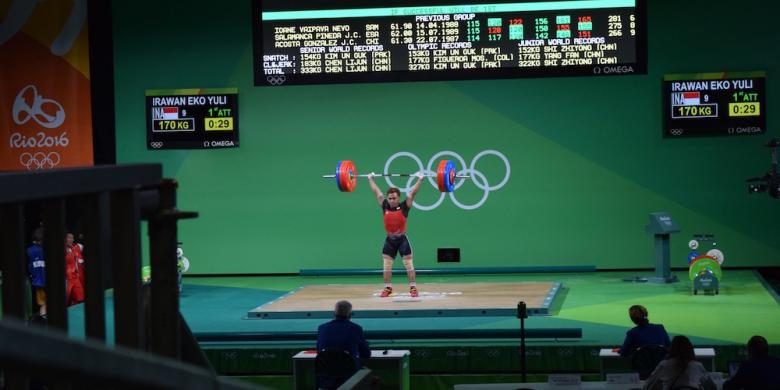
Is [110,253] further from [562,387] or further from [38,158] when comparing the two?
[38,158]

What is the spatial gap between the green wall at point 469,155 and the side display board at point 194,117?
0.78 feet

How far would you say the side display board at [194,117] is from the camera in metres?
13.6

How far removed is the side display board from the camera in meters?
13.6

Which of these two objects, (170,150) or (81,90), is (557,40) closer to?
(170,150)

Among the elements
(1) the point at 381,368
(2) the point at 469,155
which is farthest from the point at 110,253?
(2) the point at 469,155

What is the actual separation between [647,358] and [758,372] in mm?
1175

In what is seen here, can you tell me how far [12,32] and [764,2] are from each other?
9679 millimetres

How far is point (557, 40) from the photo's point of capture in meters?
11.1

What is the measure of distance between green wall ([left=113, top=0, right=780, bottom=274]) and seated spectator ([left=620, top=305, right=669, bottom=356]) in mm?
6447

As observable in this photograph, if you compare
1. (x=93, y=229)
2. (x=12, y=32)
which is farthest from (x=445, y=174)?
(x=93, y=229)

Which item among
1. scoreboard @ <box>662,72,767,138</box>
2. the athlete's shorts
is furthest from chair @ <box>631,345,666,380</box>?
scoreboard @ <box>662,72,767,138</box>

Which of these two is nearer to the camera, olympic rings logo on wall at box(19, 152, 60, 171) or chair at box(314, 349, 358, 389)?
chair at box(314, 349, 358, 389)

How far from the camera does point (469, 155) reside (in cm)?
1369

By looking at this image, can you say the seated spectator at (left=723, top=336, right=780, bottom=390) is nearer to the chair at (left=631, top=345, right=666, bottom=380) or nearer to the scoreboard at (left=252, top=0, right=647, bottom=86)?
the chair at (left=631, top=345, right=666, bottom=380)
